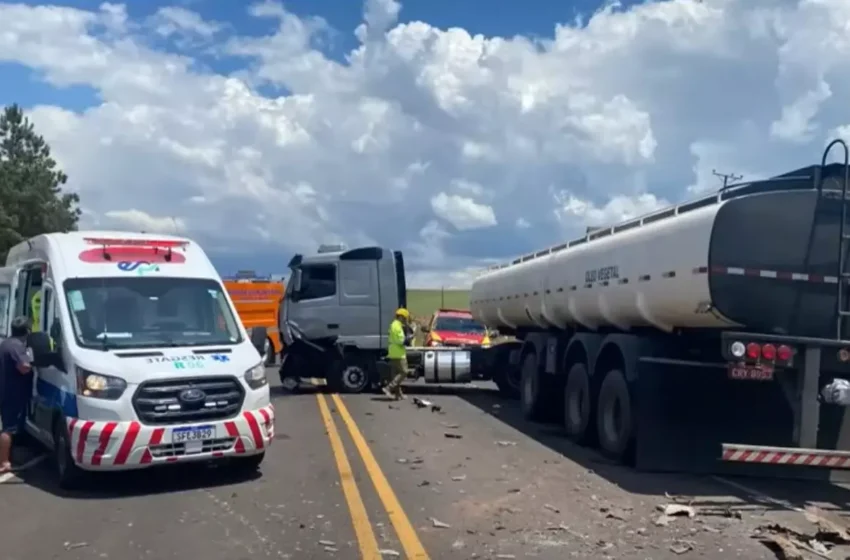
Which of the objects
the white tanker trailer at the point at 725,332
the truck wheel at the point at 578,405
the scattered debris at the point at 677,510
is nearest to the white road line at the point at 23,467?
the scattered debris at the point at 677,510

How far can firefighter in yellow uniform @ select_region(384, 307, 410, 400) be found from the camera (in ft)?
67.1

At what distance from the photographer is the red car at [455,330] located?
26.5 meters

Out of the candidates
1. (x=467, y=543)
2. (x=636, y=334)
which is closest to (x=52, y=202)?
(x=636, y=334)

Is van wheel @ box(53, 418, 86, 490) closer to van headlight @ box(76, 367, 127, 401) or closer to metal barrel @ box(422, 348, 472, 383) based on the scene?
van headlight @ box(76, 367, 127, 401)

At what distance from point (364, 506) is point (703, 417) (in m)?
4.30

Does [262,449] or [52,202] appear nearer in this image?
[262,449]

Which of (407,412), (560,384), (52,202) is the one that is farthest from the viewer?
(52,202)

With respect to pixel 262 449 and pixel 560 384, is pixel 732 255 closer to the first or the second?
pixel 262 449

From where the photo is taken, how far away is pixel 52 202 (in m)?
59.0

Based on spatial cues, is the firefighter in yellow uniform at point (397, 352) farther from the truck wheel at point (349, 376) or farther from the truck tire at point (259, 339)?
the truck tire at point (259, 339)

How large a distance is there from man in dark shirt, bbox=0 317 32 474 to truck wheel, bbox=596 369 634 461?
6909 mm

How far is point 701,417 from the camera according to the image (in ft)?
37.5

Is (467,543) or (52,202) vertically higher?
(52,202)

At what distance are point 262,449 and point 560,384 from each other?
7279 millimetres
